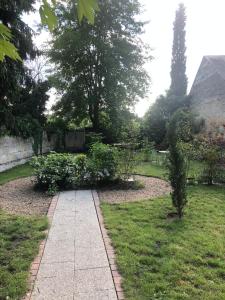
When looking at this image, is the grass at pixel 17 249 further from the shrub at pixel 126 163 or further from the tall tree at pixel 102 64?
the tall tree at pixel 102 64

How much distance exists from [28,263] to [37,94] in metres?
15.5

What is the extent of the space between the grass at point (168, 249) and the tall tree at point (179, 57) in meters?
19.3

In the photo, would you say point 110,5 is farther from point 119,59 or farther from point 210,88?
point 210,88

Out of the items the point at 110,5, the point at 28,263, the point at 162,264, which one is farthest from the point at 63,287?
the point at 110,5

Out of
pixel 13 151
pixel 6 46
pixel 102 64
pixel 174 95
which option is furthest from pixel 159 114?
pixel 6 46

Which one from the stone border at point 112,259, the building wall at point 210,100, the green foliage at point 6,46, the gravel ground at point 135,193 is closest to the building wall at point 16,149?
the gravel ground at point 135,193

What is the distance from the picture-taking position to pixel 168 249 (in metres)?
4.07

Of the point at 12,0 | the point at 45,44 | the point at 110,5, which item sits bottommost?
the point at 12,0

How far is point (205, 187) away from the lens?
28.7 ft

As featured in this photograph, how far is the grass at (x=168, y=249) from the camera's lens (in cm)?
308

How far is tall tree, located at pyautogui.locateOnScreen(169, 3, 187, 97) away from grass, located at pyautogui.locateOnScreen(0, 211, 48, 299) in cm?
2087

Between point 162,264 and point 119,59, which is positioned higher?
point 119,59

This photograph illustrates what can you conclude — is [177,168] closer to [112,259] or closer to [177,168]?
[177,168]

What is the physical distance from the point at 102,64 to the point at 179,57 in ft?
25.3
